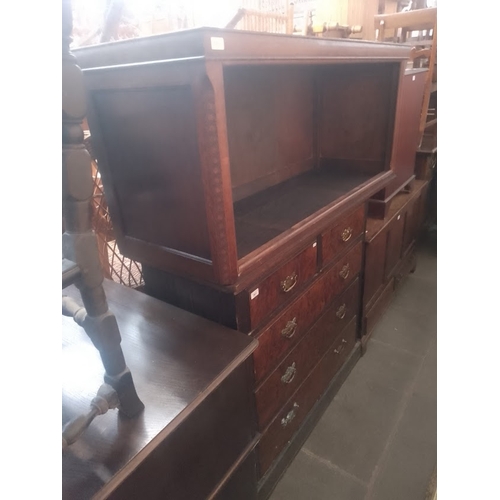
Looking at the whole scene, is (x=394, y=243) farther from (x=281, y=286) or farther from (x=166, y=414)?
(x=166, y=414)

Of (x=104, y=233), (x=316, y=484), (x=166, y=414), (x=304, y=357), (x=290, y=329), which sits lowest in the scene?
(x=316, y=484)

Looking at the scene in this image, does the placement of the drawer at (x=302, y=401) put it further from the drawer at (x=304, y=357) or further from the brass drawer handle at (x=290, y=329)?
the brass drawer handle at (x=290, y=329)

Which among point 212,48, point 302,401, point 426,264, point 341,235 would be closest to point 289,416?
point 302,401

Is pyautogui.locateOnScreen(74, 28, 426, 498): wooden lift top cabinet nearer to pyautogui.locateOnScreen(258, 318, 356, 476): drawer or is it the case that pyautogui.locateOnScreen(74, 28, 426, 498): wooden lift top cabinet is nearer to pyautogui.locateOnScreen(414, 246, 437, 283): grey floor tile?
pyautogui.locateOnScreen(258, 318, 356, 476): drawer

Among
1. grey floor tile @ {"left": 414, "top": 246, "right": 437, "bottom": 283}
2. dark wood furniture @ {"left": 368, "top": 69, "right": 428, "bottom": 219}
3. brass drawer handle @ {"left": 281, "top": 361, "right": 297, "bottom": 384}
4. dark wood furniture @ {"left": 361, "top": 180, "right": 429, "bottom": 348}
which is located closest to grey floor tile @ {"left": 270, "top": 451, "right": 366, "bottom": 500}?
brass drawer handle @ {"left": 281, "top": 361, "right": 297, "bottom": 384}

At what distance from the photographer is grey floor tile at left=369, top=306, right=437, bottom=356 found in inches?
86.0

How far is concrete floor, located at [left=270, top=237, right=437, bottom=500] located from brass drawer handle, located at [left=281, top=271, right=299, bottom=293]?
0.82m

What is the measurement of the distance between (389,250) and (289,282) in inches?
47.6

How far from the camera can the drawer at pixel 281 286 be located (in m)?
1.11

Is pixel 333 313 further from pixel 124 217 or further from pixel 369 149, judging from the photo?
pixel 124 217

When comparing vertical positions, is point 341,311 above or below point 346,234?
below

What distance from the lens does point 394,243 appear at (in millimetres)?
2301
